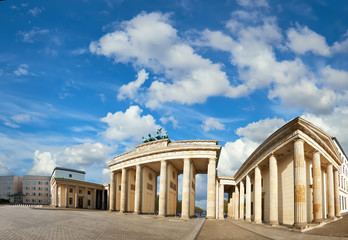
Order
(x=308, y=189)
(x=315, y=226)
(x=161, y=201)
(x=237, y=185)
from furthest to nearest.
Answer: (x=237, y=185) → (x=161, y=201) → (x=308, y=189) → (x=315, y=226)

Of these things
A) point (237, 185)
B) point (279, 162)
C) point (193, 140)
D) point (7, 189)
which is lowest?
point (7, 189)

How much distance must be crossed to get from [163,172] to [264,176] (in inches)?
643

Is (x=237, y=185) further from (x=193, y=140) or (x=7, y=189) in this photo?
(x=7, y=189)

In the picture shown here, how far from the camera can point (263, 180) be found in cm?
4678

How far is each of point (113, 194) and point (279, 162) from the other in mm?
40946

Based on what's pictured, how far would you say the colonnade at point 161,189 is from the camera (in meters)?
46.4

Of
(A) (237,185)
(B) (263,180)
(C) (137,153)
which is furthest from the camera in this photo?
(A) (237,185)

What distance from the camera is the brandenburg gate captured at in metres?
46.8

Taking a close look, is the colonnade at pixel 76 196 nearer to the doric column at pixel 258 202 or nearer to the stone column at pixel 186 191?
the stone column at pixel 186 191

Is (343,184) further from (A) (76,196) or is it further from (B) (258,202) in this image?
(A) (76,196)

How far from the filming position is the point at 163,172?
50375 millimetres

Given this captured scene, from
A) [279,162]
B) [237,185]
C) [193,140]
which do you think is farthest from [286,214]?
[237,185]

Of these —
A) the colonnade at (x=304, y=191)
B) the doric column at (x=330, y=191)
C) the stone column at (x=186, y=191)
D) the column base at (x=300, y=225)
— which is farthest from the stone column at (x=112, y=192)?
the column base at (x=300, y=225)

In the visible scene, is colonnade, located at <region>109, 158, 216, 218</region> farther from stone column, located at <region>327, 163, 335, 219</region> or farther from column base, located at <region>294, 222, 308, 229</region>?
column base, located at <region>294, 222, 308, 229</region>
